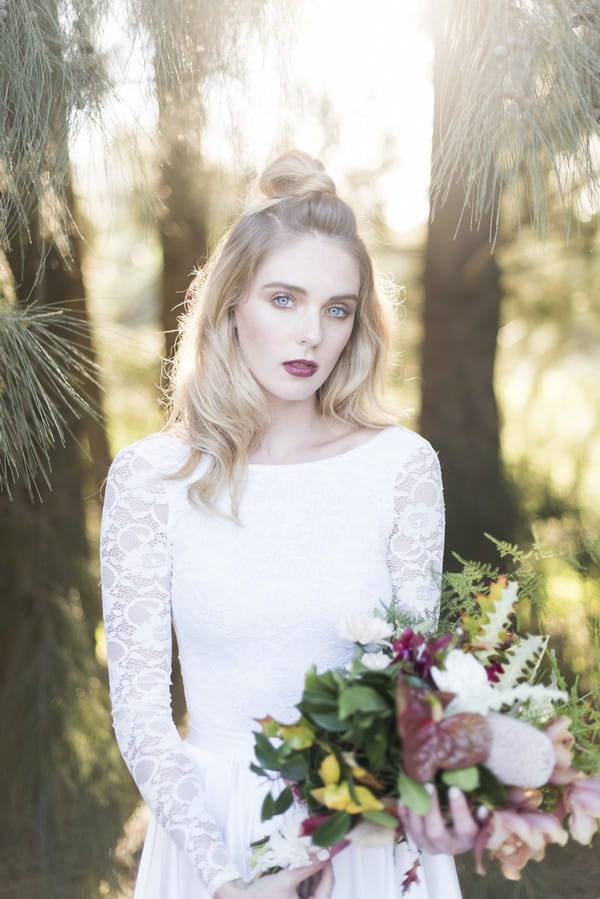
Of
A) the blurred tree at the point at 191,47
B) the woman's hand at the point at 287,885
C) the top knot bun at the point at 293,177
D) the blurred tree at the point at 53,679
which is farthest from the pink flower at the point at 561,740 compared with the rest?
the blurred tree at the point at 53,679

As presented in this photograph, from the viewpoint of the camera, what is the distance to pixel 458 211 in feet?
9.59

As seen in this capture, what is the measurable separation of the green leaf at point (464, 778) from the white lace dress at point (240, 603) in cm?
45

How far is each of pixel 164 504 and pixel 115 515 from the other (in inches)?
2.9

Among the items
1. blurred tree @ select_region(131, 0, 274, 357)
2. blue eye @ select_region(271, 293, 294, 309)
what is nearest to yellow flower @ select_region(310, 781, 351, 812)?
blue eye @ select_region(271, 293, 294, 309)

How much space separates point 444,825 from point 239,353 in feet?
2.72

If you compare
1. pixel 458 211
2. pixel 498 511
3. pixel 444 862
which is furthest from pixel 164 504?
pixel 458 211

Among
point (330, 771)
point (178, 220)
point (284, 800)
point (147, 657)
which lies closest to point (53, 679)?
point (147, 657)

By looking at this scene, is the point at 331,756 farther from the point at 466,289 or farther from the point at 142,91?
the point at 466,289

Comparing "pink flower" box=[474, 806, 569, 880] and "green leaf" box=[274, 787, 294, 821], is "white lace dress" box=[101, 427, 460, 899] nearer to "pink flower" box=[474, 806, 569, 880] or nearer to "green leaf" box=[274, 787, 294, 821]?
"green leaf" box=[274, 787, 294, 821]

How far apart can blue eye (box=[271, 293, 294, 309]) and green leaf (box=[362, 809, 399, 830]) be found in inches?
29.7

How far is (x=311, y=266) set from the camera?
150 cm

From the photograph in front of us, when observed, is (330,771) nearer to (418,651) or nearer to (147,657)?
(418,651)

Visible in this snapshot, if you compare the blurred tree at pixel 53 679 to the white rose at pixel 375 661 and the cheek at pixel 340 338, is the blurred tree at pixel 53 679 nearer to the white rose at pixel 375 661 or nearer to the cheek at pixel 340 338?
the cheek at pixel 340 338

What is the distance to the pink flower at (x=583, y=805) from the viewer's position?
3.49 ft
